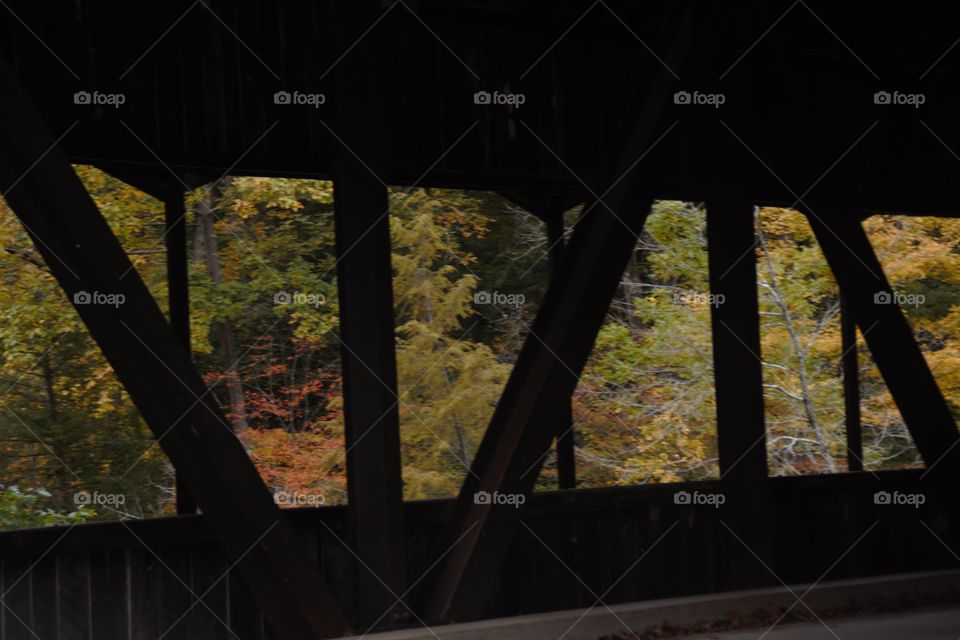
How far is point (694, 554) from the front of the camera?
814 cm

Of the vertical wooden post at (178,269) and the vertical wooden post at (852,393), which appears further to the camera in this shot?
the vertical wooden post at (852,393)

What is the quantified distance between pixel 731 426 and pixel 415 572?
7.75ft

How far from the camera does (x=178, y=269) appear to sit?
23.2 ft

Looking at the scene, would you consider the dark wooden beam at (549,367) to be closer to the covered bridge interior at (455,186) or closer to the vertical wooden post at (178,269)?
the covered bridge interior at (455,186)

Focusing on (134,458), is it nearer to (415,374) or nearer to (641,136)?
(415,374)

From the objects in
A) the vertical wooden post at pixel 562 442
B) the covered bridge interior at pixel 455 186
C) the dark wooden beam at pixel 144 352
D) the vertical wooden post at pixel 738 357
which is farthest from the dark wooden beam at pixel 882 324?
the dark wooden beam at pixel 144 352

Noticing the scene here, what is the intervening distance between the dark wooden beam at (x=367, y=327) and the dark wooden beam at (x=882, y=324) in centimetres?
325

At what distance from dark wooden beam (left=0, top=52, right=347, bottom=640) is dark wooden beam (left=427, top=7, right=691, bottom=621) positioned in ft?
3.37

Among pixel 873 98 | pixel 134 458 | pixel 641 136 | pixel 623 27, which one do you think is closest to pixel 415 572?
pixel 641 136

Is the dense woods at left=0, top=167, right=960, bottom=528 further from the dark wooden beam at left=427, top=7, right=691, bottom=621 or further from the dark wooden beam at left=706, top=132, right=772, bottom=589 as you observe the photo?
the dark wooden beam at left=427, top=7, right=691, bottom=621

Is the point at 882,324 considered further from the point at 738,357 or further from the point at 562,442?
the point at 562,442

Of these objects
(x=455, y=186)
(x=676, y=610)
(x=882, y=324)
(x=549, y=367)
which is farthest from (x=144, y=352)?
(x=882, y=324)

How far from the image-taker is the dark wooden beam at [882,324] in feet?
24.7

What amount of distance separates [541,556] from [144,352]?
3684 mm
